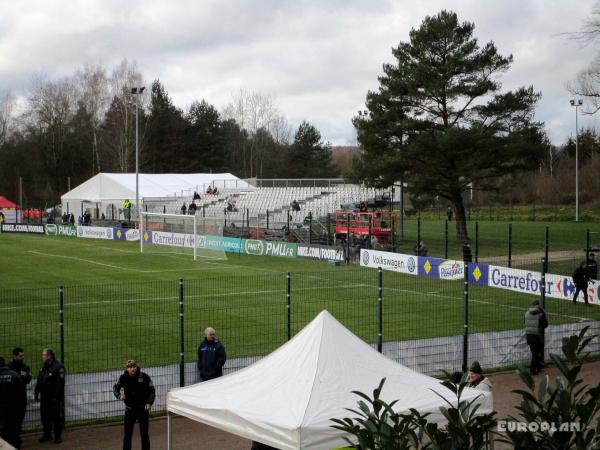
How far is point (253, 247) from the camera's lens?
41000mm

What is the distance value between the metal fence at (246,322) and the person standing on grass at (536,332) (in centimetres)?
87

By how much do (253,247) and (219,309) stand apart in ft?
73.0

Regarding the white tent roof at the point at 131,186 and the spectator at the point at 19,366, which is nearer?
the spectator at the point at 19,366

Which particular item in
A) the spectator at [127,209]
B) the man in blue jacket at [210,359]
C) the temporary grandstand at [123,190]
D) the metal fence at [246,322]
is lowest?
the metal fence at [246,322]

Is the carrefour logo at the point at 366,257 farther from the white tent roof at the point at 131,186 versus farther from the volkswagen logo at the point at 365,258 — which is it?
the white tent roof at the point at 131,186

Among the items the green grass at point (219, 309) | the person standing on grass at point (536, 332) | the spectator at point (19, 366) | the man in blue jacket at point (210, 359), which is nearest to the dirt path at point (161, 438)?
the man in blue jacket at point (210, 359)

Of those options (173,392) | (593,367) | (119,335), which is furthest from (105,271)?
(173,392)

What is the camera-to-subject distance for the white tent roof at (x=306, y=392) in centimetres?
799

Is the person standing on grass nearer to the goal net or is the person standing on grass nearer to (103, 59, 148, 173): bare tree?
the goal net

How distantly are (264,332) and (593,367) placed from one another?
7741 millimetres

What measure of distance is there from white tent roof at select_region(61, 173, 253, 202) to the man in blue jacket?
170 feet

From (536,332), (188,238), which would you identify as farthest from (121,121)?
(536,332)

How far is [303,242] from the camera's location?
41.7 m

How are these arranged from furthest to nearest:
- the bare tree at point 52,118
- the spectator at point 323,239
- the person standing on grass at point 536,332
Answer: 1. the bare tree at point 52,118
2. the spectator at point 323,239
3. the person standing on grass at point 536,332
